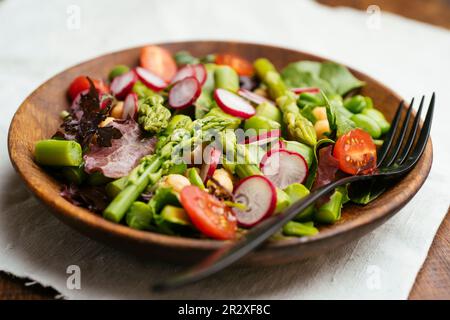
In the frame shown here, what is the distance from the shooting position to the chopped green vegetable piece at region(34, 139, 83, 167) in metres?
2.83

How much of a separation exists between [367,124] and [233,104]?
0.83 m

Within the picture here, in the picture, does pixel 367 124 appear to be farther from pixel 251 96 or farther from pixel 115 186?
pixel 115 186

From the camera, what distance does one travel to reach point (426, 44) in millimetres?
5336

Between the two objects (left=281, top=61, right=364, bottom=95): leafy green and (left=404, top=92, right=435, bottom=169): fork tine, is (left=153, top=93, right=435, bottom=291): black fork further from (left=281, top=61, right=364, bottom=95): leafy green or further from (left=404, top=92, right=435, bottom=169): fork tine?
(left=281, top=61, right=364, bottom=95): leafy green

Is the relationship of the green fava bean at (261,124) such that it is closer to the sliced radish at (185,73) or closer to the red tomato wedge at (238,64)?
the sliced radish at (185,73)

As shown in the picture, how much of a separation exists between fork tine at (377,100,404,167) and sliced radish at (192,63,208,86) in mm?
1276

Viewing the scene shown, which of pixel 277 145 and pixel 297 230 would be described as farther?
pixel 277 145

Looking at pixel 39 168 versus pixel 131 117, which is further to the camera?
pixel 131 117

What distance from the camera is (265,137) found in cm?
310

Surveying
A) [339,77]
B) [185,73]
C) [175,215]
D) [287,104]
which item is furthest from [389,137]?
[175,215]
